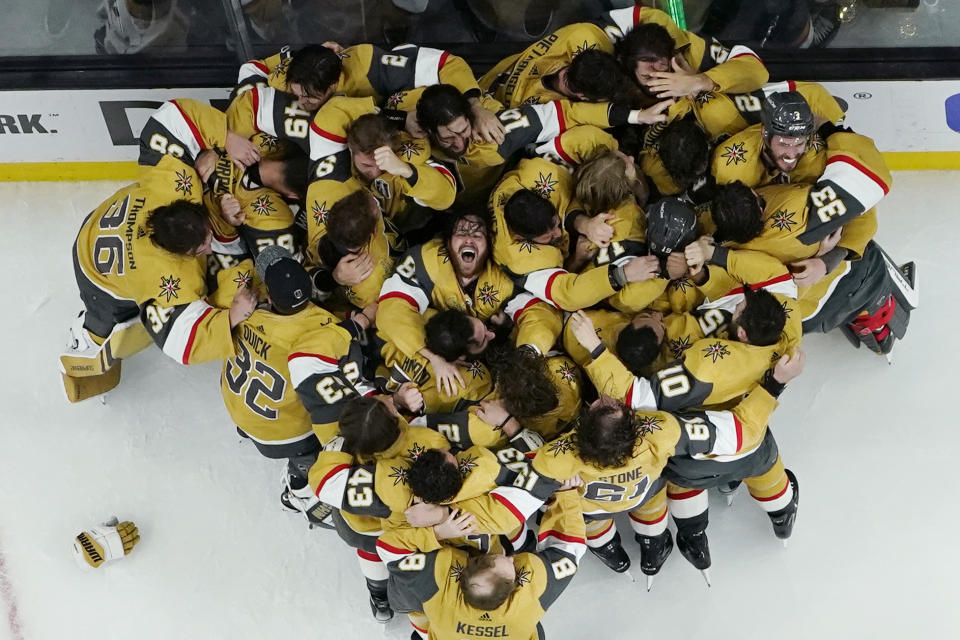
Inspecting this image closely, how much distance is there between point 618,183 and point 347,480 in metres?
1.25

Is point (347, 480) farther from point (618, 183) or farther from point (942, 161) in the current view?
point (942, 161)

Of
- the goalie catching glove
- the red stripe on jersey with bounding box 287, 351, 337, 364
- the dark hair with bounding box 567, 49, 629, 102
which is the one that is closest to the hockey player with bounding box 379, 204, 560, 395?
the red stripe on jersey with bounding box 287, 351, 337, 364

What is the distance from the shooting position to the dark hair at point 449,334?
3498mm

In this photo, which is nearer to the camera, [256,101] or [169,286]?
[169,286]

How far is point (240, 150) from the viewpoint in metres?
3.91

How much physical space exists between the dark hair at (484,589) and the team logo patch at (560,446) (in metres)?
0.36

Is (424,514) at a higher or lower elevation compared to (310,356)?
lower

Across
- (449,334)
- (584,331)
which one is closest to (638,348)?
(584,331)

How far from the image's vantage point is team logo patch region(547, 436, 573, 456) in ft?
11.0

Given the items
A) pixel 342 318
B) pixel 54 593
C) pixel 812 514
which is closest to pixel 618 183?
pixel 342 318

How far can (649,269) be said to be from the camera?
3.53 meters

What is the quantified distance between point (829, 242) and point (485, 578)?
1.52 m

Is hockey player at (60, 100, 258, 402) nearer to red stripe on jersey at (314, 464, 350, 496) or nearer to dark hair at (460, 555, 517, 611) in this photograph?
red stripe on jersey at (314, 464, 350, 496)

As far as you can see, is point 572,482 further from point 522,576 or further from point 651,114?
point 651,114
